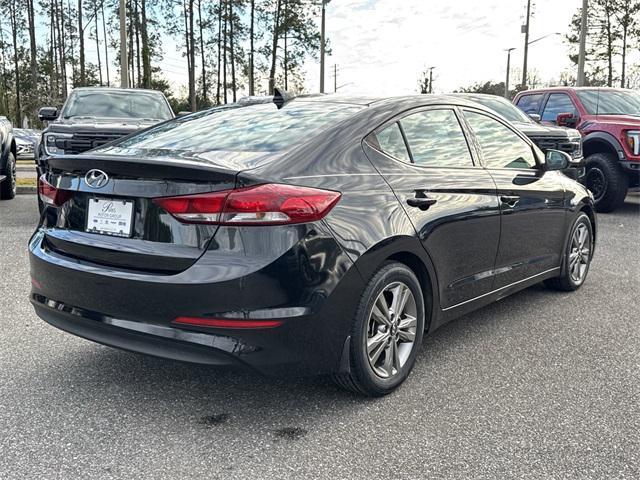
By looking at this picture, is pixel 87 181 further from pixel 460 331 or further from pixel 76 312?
pixel 460 331

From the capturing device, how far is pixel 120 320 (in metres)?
2.83

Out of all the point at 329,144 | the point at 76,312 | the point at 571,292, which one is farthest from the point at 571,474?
the point at 571,292

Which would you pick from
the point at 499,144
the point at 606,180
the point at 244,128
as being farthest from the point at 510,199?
the point at 606,180

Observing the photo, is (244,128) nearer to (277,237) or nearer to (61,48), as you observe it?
(277,237)

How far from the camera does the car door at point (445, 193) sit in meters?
3.31

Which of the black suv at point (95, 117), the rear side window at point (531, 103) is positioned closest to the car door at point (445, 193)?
the black suv at point (95, 117)

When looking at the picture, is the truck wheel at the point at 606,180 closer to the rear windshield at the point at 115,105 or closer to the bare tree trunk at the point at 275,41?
the rear windshield at the point at 115,105

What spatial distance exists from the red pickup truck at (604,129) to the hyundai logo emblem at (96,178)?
8989 millimetres

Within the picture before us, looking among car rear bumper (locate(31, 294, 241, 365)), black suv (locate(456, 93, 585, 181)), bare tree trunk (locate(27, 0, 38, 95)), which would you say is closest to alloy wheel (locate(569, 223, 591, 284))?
car rear bumper (locate(31, 294, 241, 365))

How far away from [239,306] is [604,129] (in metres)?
9.28

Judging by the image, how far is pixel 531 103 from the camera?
12.1 meters

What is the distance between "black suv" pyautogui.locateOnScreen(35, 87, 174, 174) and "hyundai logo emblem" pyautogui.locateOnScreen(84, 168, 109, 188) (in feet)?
16.8

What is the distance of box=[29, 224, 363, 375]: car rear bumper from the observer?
2637 millimetres

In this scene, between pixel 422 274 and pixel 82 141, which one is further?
pixel 82 141
